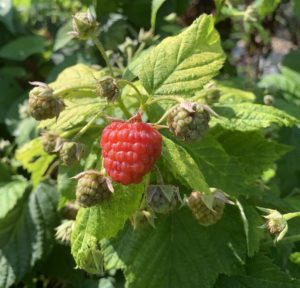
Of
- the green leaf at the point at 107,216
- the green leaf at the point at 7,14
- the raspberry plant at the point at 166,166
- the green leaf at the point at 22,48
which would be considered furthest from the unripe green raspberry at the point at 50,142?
the green leaf at the point at 7,14

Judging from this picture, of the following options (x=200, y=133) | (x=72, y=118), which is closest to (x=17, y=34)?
(x=72, y=118)

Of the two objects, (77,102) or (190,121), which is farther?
(77,102)

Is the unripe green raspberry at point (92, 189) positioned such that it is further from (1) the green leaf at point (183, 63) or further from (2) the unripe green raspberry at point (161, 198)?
(1) the green leaf at point (183, 63)

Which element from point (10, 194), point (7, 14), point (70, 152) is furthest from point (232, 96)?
point (7, 14)

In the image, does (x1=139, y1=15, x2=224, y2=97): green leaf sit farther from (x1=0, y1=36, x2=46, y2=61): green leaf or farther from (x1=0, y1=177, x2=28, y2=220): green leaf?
(x1=0, y1=36, x2=46, y2=61): green leaf

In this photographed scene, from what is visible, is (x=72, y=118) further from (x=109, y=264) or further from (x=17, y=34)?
(x=17, y=34)

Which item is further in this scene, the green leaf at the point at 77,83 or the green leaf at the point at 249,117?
the green leaf at the point at 249,117

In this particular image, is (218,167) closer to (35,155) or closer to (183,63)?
(183,63)
